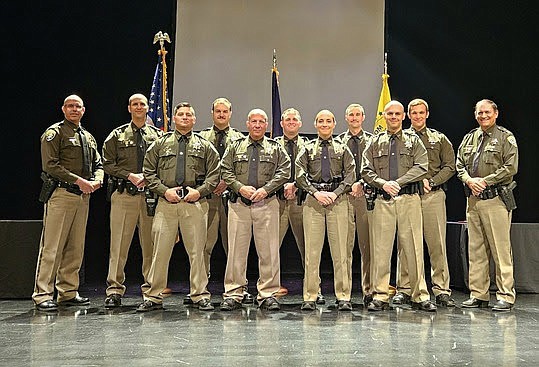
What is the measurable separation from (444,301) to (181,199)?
95.7 inches

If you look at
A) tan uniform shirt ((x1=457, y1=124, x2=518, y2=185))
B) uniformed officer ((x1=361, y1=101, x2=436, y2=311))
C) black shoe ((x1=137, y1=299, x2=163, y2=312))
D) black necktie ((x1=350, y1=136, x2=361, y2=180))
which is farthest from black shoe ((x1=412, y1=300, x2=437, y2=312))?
black shoe ((x1=137, y1=299, x2=163, y2=312))

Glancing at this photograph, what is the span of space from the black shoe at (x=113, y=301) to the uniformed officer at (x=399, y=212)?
7.06ft

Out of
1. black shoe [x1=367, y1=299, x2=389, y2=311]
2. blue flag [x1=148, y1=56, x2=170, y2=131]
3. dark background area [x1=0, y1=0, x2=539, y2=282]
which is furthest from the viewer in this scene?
dark background area [x1=0, y1=0, x2=539, y2=282]

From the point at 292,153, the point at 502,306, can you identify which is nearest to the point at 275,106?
the point at 292,153

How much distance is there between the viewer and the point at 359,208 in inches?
219

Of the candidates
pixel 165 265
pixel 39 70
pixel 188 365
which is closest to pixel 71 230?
pixel 165 265

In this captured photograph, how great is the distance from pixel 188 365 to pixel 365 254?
107 inches

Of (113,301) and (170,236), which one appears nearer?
(170,236)

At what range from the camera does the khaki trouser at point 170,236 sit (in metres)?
4.90

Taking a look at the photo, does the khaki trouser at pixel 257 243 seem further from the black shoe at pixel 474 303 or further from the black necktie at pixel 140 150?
the black shoe at pixel 474 303

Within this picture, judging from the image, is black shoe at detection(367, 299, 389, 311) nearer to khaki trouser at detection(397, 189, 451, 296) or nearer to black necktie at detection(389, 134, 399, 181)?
khaki trouser at detection(397, 189, 451, 296)

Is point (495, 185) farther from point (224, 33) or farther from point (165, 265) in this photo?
point (224, 33)

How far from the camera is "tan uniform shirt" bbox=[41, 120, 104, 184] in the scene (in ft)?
16.5

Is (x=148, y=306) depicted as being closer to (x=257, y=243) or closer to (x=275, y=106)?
(x=257, y=243)
